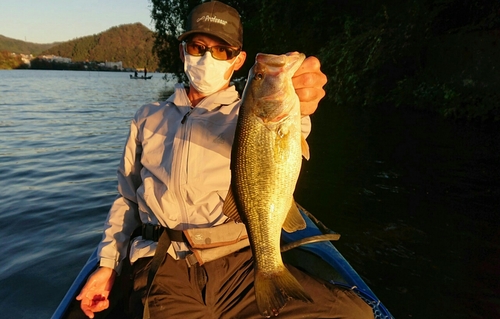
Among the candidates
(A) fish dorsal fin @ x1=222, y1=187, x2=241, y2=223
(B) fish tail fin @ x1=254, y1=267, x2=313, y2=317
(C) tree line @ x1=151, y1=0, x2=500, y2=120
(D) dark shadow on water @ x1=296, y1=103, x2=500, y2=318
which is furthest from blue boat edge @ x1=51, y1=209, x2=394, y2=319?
(C) tree line @ x1=151, y1=0, x2=500, y2=120

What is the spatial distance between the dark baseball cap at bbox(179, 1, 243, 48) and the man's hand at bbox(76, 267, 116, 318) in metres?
1.86

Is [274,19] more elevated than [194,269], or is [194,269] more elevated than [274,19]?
[274,19]

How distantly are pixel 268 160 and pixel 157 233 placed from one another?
1.14 meters

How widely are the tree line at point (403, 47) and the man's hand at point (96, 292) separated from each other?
52.3ft

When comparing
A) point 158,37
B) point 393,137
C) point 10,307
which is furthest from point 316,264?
point 158,37

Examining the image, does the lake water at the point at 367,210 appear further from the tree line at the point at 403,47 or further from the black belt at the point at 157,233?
the tree line at the point at 403,47

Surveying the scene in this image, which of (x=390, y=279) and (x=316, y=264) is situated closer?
(x=316, y=264)

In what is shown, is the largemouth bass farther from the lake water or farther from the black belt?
the lake water

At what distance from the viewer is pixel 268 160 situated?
76.0 inches

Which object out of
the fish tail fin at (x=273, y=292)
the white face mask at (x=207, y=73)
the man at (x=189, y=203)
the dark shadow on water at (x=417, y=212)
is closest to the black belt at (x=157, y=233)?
the man at (x=189, y=203)

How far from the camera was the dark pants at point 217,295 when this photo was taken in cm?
240

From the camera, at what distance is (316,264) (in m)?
3.64

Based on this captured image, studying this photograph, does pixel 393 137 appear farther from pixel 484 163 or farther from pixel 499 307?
pixel 499 307

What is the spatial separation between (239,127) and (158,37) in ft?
103
